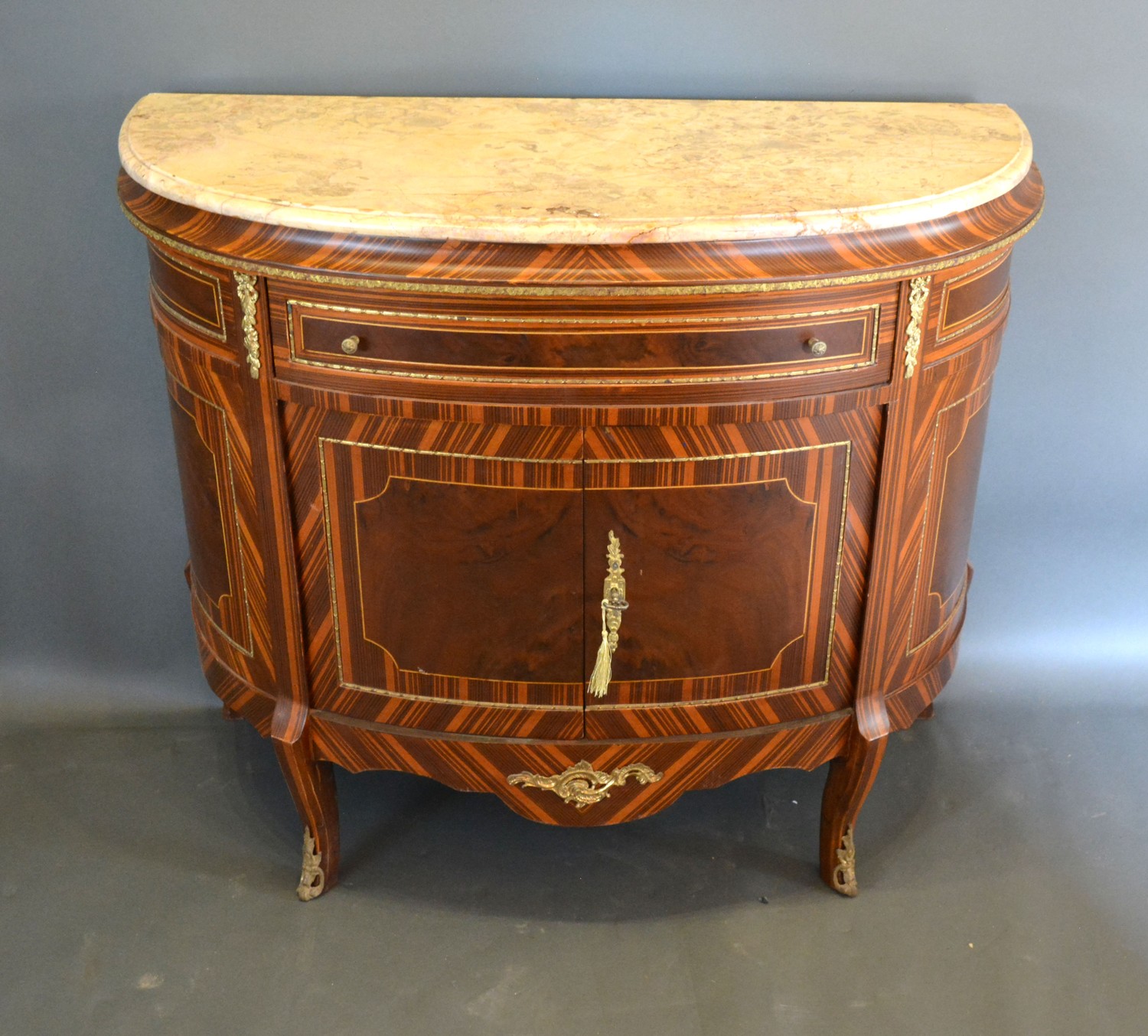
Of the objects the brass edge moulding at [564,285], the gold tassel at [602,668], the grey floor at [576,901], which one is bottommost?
the grey floor at [576,901]

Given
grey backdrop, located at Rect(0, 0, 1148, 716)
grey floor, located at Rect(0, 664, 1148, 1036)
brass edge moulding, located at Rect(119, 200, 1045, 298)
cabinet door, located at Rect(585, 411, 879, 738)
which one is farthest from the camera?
grey backdrop, located at Rect(0, 0, 1148, 716)

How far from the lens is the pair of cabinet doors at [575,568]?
5.29ft

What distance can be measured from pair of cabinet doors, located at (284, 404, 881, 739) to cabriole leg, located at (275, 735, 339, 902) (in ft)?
0.30

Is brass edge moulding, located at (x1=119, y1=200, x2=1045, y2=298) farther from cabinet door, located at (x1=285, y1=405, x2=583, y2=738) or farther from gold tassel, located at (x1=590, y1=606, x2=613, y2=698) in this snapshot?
gold tassel, located at (x1=590, y1=606, x2=613, y2=698)

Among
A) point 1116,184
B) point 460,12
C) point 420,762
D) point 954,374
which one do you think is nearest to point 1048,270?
point 1116,184

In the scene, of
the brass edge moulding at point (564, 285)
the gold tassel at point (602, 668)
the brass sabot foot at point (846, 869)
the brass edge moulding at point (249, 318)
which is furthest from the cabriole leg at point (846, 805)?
the brass edge moulding at point (249, 318)

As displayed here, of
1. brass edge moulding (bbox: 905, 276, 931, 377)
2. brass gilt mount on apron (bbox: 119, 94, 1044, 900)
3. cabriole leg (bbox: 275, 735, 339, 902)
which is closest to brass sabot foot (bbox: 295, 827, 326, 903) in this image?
cabriole leg (bbox: 275, 735, 339, 902)

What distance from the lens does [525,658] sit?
5.75ft

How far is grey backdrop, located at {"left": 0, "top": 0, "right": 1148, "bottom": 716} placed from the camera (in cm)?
199

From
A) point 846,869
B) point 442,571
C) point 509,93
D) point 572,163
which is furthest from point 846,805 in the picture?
point 509,93

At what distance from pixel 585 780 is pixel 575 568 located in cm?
33

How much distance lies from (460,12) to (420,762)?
1102mm

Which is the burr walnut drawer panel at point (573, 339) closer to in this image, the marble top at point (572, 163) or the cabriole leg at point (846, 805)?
the marble top at point (572, 163)

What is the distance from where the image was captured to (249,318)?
158cm
